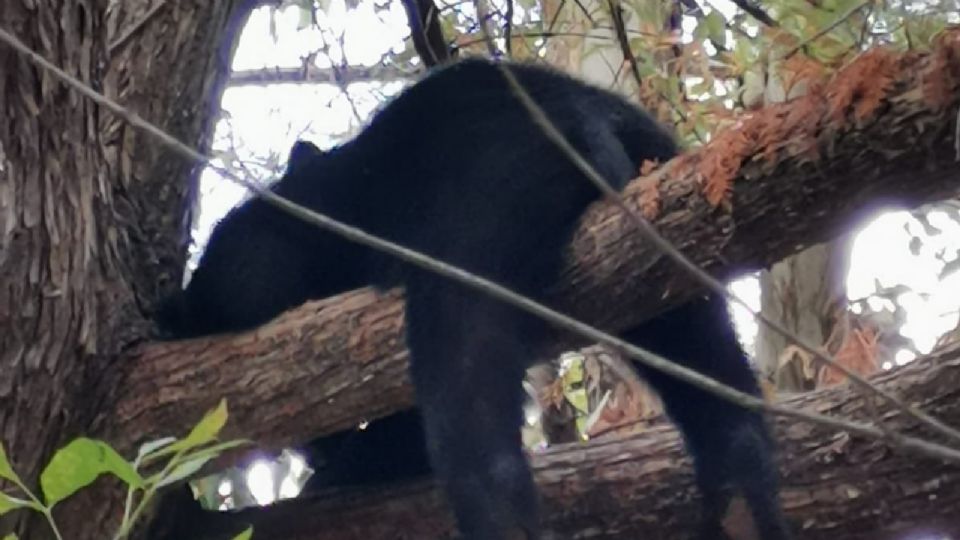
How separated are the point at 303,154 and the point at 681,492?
0.93 meters

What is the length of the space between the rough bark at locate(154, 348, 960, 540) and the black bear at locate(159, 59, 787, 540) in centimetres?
6

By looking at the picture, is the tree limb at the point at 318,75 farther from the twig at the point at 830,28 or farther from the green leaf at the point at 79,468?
the green leaf at the point at 79,468

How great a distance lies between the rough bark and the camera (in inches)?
83.1

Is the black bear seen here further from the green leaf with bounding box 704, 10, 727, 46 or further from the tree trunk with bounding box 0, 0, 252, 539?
the green leaf with bounding box 704, 10, 727, 46

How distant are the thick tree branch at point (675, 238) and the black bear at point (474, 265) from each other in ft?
0.25

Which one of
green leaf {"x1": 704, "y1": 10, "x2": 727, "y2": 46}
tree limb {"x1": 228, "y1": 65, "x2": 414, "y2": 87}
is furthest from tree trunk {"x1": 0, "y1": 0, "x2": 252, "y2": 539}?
green leaf {"x1": 704, "y1": 10, "x2": 727, "y2": 46}

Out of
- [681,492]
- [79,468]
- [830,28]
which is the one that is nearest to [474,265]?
[681,492]

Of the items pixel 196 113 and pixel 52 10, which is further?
pixel 196 113

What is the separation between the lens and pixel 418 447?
2645mm

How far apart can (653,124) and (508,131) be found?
0.85 ft

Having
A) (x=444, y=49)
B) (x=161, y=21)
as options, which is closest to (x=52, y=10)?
(x=161, y=21)

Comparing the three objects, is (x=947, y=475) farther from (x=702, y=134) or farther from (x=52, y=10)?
(x=52, y=10)

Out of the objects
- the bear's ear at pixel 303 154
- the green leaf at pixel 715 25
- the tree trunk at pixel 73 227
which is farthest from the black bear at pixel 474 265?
the green leaf at pixel 715 25

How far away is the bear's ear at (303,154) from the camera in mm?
2660
